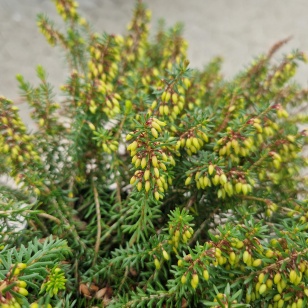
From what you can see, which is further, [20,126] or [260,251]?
[20,126]

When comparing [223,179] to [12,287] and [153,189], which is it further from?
[12,287]

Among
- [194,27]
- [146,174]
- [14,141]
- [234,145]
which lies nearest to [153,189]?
[146,174]

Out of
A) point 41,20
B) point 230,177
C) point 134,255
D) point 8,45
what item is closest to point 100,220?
point 134,255

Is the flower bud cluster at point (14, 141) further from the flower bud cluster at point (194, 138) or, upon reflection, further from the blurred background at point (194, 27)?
the blurred background at point (194, 27)

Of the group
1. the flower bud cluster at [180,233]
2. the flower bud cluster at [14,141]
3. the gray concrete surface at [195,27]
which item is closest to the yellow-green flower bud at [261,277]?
the flower bud cluster at [180,233]

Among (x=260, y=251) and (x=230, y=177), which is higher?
(x=230, y=177)

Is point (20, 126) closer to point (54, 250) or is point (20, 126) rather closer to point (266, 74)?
point (54, 250)

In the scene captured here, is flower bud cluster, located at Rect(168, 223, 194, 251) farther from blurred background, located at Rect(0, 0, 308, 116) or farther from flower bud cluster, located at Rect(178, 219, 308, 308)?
blurred background, located at Rect(0, 0, 308, 116)
